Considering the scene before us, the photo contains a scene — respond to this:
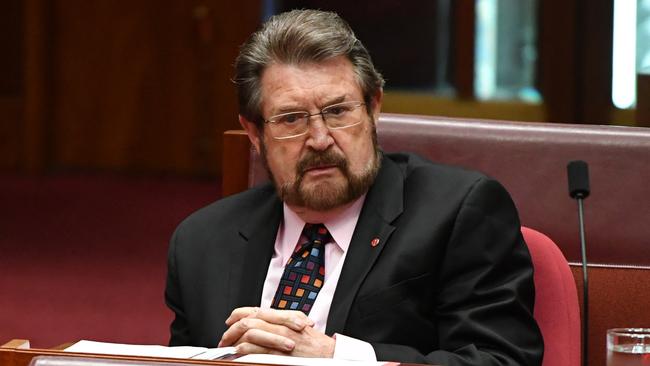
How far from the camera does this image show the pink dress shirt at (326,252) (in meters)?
2.36

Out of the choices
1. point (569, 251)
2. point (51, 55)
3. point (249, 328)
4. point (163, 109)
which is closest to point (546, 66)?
point (163, 109)

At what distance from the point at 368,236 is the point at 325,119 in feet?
0.78

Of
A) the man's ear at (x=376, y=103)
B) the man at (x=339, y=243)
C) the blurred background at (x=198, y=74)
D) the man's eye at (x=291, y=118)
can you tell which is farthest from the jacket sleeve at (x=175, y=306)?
the blurred background at (x=198, y=74)

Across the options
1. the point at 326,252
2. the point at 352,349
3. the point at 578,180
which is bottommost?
the point at 352,349

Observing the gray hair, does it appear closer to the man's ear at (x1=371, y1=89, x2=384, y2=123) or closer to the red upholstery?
the man's ear at (x1=371, y1=89, x2=384, y2=123)

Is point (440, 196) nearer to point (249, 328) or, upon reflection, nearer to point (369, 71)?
point (369, 71)

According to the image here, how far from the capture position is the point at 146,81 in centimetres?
908

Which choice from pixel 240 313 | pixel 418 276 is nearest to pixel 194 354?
pixel 240 313

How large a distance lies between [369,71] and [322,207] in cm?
28

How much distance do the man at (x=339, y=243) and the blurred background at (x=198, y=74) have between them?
5764mm

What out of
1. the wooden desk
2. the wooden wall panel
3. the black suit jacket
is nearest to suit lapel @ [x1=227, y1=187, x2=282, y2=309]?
the black suit jacket

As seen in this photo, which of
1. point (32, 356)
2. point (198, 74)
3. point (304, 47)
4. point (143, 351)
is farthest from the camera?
point (198, 74)

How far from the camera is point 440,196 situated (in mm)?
2352

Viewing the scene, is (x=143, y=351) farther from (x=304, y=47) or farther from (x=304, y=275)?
(x=304, y=47)
